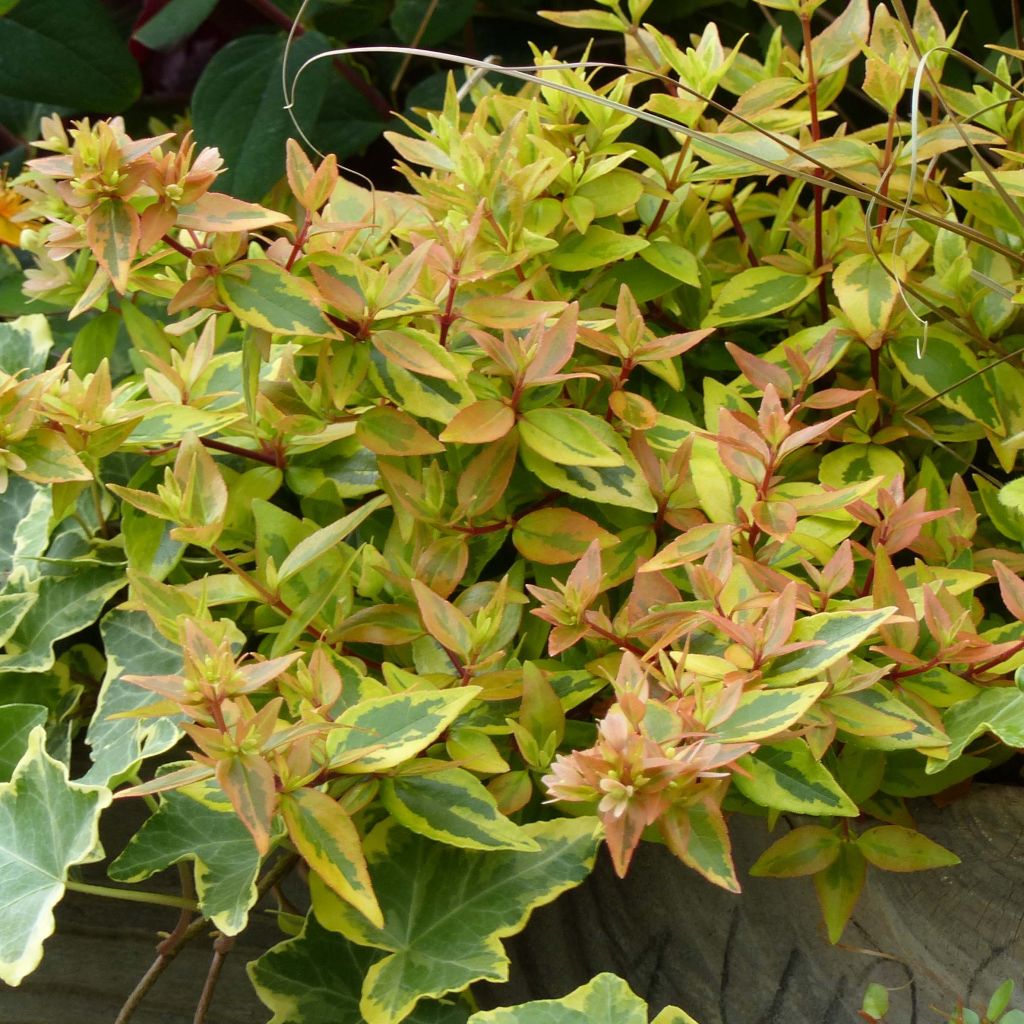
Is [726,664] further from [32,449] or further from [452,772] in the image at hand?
[32,449]

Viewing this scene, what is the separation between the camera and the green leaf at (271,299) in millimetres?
502

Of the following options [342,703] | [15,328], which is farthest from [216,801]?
[15,328]

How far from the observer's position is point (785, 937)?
1.94ft

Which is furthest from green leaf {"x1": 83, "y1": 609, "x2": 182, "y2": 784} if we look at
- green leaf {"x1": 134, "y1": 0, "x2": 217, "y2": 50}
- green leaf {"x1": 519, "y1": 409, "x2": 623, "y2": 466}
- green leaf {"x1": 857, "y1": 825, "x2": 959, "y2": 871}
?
green leaf {"x1": 134, "y1": 0, "x2": 217, "y2": 50}

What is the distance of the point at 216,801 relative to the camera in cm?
53

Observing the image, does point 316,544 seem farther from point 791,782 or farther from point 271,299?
point 791,782

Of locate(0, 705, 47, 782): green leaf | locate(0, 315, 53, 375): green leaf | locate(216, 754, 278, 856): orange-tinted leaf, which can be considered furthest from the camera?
locate(0, 315, 53, 375): green leaf

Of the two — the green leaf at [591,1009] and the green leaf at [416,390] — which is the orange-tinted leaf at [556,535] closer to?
the green leaf at [416,390]

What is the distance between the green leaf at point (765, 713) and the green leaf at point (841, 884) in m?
0.15

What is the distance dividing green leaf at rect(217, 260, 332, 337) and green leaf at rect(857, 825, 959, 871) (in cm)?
35

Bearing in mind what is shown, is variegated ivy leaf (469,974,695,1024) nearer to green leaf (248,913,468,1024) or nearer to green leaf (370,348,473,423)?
green leaf (248,913,468,1024)

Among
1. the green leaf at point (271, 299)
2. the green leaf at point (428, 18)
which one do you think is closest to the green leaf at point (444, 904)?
the green leaf at point (271, 299)

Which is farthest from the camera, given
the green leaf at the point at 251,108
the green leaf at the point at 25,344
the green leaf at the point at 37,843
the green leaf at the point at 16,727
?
the green leaf at the point at 251,108

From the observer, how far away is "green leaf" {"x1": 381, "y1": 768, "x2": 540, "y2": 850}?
1.60ft
